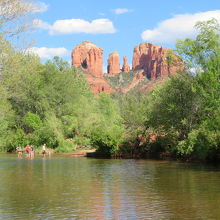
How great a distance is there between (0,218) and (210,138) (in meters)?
20.5

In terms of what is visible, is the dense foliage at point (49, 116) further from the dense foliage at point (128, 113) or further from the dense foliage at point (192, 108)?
the dense foliage at point (192, 108)

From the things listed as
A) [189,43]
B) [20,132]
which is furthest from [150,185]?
[20,132]

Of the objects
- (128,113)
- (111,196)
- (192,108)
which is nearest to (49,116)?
(128,113)

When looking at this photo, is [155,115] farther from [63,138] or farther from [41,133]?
[41,133]

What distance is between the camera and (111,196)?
1653 centimetres

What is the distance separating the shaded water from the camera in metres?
13.0

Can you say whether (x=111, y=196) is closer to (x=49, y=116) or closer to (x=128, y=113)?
(x=128, y=113)

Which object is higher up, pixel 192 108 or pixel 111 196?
pixel 192 108

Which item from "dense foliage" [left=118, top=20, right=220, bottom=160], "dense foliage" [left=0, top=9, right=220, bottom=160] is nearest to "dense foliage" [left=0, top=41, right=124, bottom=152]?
"dense foliage" [left=0, top=9, right=220, bottom=160]

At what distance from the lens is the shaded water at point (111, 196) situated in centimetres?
1297

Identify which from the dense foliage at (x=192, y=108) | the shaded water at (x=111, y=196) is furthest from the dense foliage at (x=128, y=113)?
the shaded water at (x=111, y=196)

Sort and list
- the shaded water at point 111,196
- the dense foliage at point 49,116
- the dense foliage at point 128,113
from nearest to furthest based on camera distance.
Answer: the shaded water at point 111,196 < the dense foliage at point 128,113 < the dense foliage at point 49,116

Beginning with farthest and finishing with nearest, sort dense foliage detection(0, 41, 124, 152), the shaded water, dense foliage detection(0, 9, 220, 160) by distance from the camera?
dense foliage detection(0, 41, 124, 152)
dense foliage detection(0, 9, 220, 160)
the shaded water

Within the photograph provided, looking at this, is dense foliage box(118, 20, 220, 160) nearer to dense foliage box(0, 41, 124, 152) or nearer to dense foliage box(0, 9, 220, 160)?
dense foliage box(0, 9, 220, 160)
